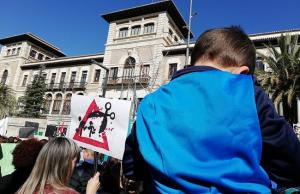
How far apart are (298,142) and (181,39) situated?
3430 cm

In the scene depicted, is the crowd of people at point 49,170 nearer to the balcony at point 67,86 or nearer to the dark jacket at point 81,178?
the dark jacket at point 81,178

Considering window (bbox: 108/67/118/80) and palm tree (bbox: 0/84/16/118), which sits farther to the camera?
palm tree (bbox: 0/84/16/118)

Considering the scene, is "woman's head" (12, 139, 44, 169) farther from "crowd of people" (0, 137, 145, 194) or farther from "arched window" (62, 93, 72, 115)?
"arched window" (62, 93, 72, 115)

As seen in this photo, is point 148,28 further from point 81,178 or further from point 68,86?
point 81,178

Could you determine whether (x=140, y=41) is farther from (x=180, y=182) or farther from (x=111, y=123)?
(x=180, y=182)

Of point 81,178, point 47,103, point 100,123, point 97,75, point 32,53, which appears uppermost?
point 32,53

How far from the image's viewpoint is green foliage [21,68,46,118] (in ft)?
120

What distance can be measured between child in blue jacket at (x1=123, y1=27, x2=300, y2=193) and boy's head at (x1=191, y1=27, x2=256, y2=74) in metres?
0.05

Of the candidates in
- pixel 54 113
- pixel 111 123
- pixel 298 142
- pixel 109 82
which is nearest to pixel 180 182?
pixel 298 142

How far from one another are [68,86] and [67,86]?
0.13 meters

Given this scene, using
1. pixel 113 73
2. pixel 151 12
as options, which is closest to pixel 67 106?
pixel 113 73

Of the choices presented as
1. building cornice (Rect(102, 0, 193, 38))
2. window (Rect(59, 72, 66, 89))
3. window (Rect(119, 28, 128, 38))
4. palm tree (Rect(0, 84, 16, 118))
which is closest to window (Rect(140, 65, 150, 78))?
window (Rect(119, 28, 128, 38))

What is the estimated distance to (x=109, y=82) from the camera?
101 ft

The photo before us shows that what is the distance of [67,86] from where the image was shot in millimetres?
36469
